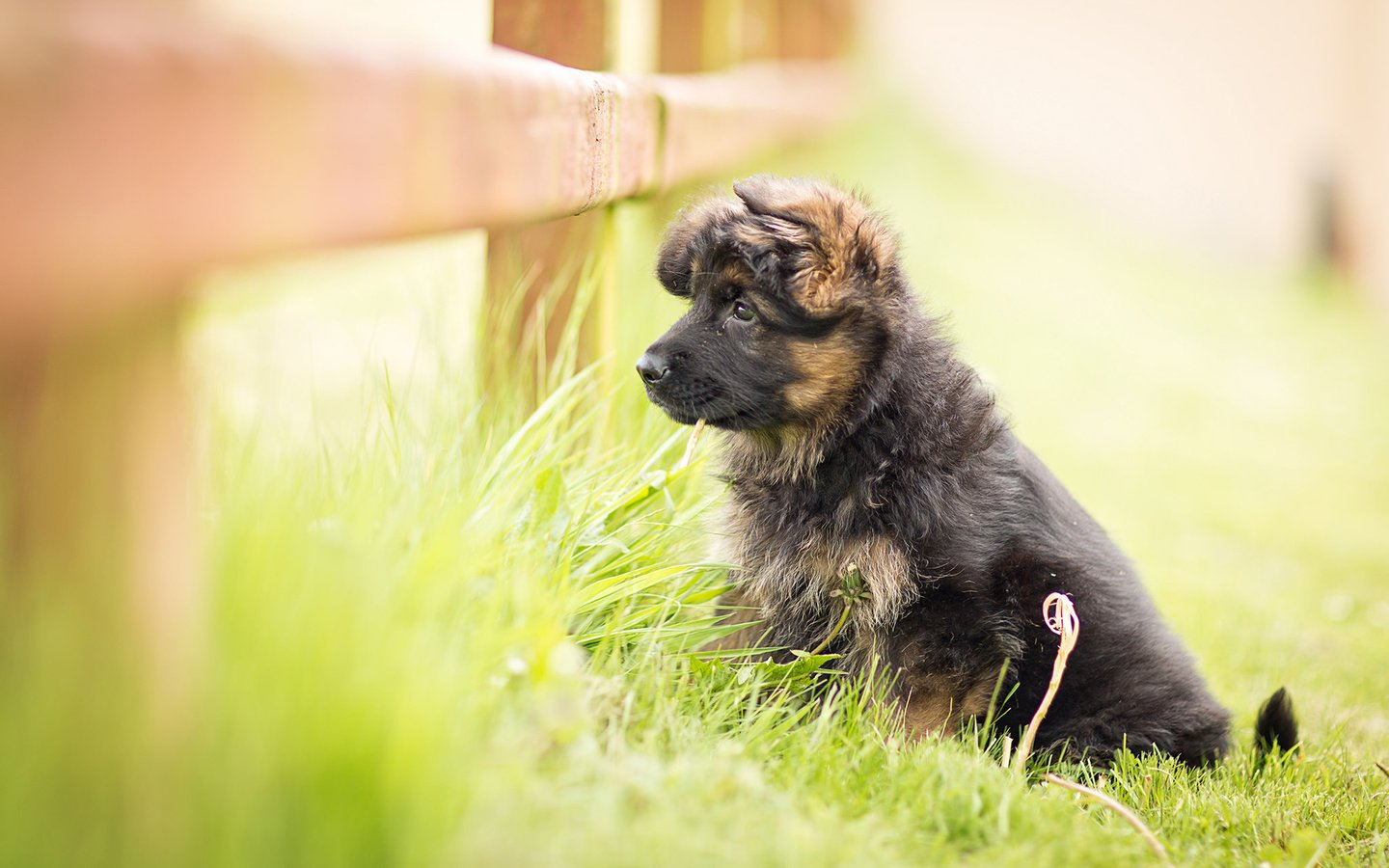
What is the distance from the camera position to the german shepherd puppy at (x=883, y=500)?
2.93 meters

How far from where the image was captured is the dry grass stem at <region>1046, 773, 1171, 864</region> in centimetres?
228

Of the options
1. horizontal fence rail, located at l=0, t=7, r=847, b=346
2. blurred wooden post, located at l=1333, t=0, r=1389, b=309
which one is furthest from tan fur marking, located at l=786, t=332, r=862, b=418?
blurred wooden post, located at l=1333, t=0, r=1389, b=309

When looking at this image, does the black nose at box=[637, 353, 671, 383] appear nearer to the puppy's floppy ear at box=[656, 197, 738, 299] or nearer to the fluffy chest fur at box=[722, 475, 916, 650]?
the puppy's floppy ear at box=[656, 197, 738, 299]

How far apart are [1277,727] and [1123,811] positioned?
1138 mm

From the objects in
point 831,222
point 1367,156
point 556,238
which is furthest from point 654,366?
point 1367,156

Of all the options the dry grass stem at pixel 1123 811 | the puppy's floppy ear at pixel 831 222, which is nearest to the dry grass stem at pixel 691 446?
the puppy's floppy ear at pixel 831 222

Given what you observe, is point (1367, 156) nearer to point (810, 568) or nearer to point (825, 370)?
point (825, 370)

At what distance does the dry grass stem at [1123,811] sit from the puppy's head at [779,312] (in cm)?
100

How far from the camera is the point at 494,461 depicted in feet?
8.69

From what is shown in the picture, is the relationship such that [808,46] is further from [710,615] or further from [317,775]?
[317,775]

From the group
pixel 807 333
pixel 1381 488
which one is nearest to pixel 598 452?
pixel 807 333

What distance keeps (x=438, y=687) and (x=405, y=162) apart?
2.28 feet

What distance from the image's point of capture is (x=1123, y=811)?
7.61ft

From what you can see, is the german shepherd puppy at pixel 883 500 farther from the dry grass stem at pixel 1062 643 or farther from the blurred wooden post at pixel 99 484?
the blurred wooden post at pixel 99 484
